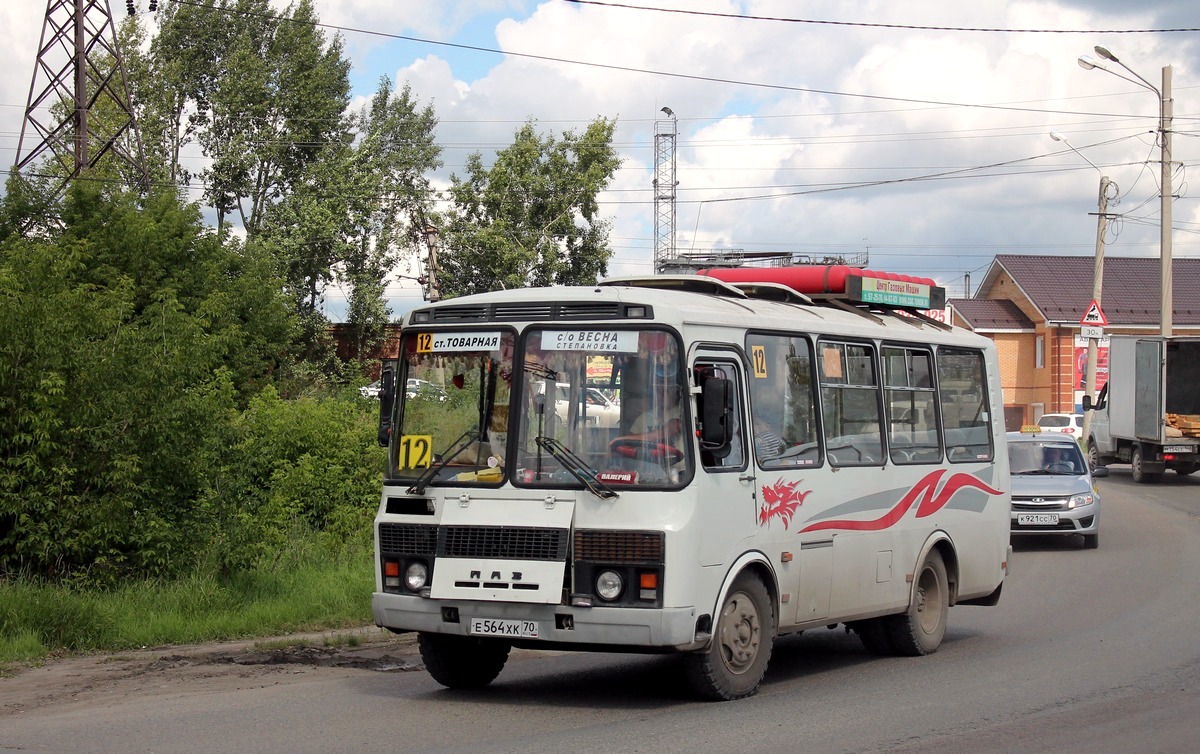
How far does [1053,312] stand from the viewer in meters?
65.9

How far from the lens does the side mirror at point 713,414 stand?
820 centimetres

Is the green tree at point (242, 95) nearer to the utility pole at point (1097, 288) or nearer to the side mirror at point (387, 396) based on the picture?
the utility pole at point (1097, 288)

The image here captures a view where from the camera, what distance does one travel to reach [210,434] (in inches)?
537

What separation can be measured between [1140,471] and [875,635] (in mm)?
26210

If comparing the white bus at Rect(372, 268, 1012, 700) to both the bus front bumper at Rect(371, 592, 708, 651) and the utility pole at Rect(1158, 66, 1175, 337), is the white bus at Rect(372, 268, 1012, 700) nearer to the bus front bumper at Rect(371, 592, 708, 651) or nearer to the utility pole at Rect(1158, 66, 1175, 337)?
the bus front bumper at Rect(371, 592, 708, 651)

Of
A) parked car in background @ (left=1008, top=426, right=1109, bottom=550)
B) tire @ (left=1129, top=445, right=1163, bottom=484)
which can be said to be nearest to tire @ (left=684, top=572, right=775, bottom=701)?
parked car in background @ (left=1008, top=426, right=1109, bottom=550)

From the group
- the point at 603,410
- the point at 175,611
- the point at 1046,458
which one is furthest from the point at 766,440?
the point at 1046,458

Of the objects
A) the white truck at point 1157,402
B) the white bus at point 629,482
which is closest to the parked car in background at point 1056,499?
the white bus at point 629,482

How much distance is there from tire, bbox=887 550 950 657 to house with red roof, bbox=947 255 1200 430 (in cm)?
5472

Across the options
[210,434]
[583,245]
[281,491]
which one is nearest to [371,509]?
[281,491]

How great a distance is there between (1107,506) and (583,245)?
86.9 ft

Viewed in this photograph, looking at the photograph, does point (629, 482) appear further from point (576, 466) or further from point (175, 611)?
point (175, 611)

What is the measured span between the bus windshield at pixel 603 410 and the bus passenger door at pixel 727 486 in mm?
233

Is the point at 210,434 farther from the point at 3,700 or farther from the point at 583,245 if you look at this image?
the point at 583,245
